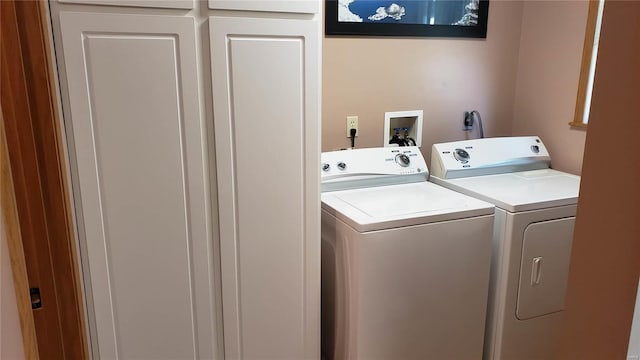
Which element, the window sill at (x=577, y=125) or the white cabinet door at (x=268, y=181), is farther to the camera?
the window sill at (x=577, y=125)

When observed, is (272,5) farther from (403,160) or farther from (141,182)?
(403,160)

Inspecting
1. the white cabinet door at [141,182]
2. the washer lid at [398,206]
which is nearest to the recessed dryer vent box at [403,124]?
the washer lid at [398,206]

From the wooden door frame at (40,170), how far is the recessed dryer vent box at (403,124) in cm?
161

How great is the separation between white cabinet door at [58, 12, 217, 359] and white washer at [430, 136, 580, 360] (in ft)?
3.94

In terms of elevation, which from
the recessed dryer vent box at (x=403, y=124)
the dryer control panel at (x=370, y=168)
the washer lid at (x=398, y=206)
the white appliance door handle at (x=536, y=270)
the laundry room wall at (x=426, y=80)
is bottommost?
the white appliance door handle at (x=536, y=270)

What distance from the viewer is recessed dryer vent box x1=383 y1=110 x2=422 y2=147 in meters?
2.62

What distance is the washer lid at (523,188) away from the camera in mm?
2043

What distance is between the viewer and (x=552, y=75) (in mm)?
2680

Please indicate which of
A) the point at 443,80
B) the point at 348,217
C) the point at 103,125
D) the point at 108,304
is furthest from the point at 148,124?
the point at 443,80

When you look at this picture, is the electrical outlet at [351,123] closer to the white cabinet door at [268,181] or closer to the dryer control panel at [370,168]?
the dryer control panel at [370,168]

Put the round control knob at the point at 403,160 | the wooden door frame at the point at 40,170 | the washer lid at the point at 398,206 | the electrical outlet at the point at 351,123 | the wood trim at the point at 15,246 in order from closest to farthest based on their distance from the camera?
1. the wood trim at the point at 15,246
2. the wooden door frame at the point at 40,170
3. the washer lid at the point at 398,206
4. the round control knob at the point at 403,160
5. the electrical outlet at the point at 351,123

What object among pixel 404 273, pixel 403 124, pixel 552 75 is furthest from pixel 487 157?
pixel 404 273

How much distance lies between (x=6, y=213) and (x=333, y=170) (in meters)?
1.37

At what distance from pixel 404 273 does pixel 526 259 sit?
564 mm
